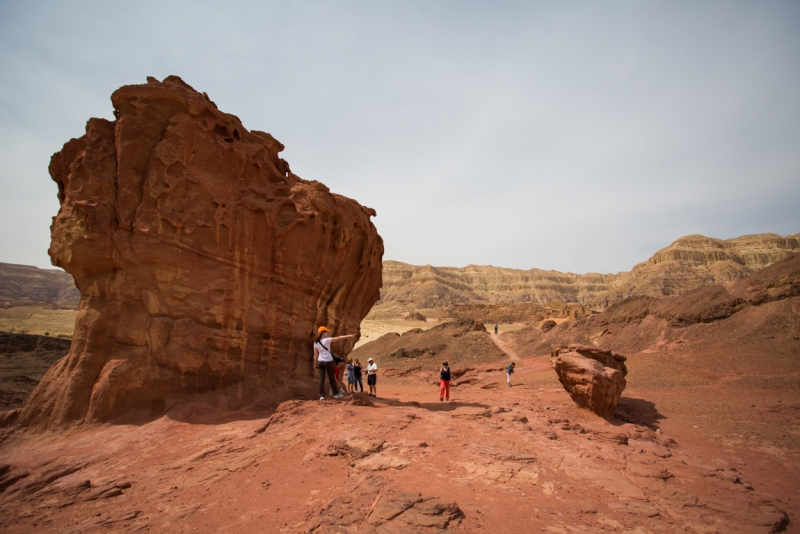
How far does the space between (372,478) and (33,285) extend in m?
145

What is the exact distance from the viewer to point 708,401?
14.0 m

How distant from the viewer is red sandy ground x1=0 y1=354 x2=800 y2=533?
4754 mm

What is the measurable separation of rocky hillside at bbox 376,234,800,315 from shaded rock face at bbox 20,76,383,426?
59435 mm

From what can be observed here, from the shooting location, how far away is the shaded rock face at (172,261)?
8.59 metres

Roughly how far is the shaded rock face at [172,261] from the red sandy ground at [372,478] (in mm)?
812

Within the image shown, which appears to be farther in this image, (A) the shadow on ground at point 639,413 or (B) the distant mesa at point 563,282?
(B) the distant mesa at point 563,282

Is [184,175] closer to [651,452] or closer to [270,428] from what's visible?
[270,428]

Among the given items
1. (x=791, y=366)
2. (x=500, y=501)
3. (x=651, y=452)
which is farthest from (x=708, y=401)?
(x=500, y=501)

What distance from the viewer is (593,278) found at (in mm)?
138125

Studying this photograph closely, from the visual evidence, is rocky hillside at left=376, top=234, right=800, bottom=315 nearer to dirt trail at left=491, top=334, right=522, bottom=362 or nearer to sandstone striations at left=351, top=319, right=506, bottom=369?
dirt trail at left=491, top=334, right=522, bottom=362

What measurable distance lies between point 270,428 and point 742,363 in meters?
20.1

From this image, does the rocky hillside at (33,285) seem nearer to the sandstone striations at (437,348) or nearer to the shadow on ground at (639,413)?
the sandstone striations at (437,348)

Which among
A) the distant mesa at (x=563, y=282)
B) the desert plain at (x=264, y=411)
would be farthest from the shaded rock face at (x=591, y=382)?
the distant mesa at (x=563, y=282)

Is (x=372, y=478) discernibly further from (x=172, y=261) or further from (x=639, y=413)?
(x=639, y=413)
